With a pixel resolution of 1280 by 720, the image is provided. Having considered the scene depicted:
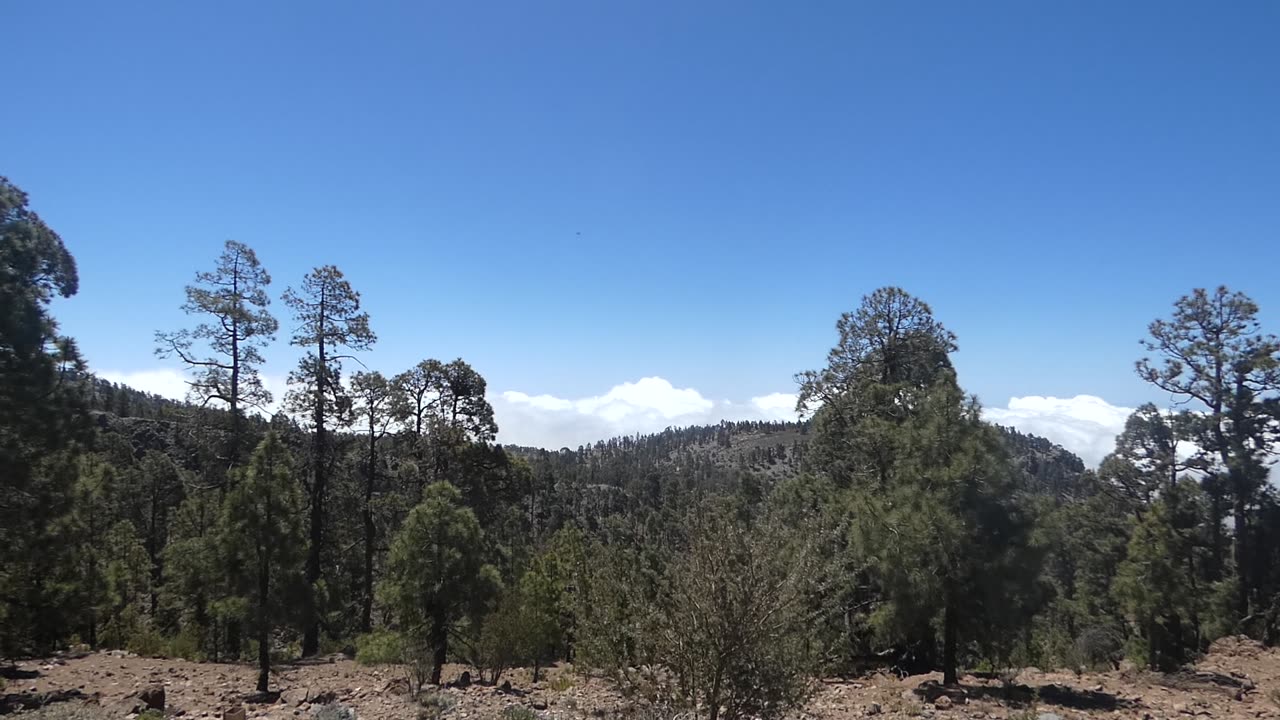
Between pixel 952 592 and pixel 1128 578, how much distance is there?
9855 mm

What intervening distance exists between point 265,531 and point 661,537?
44.8ft

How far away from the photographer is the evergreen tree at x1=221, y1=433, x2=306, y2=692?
14.1 meters

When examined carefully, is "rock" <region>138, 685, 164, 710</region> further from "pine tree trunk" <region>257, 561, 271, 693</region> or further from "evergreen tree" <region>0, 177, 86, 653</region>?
"evergreen tree" <region>0, 177, 86, 653</region>

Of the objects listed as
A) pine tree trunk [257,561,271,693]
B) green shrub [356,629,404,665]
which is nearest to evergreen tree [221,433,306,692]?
pine tree trunk [257,561,271,693]

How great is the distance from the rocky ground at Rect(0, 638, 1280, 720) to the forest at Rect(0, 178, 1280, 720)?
1017 millimetres

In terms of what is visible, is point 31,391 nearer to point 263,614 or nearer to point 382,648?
point 263,614

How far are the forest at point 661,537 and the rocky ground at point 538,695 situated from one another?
3.34ft

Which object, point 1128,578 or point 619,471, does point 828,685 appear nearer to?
point 1128,578

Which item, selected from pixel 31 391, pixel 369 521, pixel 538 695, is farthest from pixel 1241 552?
pixel 31 391

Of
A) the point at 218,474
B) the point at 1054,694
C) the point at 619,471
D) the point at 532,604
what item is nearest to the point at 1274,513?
the point at 1054,694

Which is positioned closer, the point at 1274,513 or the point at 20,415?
the point at 20,415

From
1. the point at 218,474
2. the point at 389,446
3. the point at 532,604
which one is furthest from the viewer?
the point at 389,446

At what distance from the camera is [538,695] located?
1602cm

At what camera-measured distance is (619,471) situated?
6747 inches
